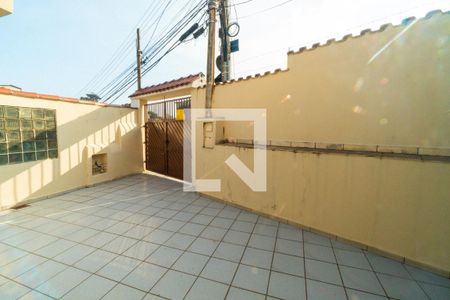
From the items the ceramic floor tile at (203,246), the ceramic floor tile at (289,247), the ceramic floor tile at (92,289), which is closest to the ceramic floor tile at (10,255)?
the ceramic floor tile at (92,289)

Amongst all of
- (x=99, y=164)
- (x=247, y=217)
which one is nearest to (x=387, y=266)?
(x=247, y=217)

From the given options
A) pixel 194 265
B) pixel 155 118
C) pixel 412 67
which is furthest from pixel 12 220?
pixel 412 67

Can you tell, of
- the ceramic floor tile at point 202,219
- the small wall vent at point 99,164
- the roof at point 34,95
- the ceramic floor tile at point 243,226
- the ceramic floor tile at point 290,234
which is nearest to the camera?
the ceramic floor tile at point 290,234

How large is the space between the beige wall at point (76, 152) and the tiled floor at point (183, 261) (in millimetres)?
715

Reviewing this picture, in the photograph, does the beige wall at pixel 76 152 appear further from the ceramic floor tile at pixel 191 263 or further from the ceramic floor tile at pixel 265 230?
the ceramic floor tile at pixel 265 230

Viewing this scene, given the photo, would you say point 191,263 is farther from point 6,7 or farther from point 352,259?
point 6,7

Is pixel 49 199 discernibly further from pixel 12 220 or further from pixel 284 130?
pixel 284 130

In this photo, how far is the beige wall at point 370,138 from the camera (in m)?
2.34

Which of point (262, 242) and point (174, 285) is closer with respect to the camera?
point (174, 285)

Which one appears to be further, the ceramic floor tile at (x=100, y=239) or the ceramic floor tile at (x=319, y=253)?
the ceramic floor tile at (x=100, y=239)

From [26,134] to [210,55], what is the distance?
14.6 feet

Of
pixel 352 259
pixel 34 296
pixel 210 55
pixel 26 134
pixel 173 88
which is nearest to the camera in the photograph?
pixel 34 296

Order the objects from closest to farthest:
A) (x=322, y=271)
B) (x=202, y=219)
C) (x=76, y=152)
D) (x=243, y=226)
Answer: (x=322, y=271), (x=243, y=226), (x=202, y=219), (x=76, y=152)

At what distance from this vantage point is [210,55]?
15.9 ft
